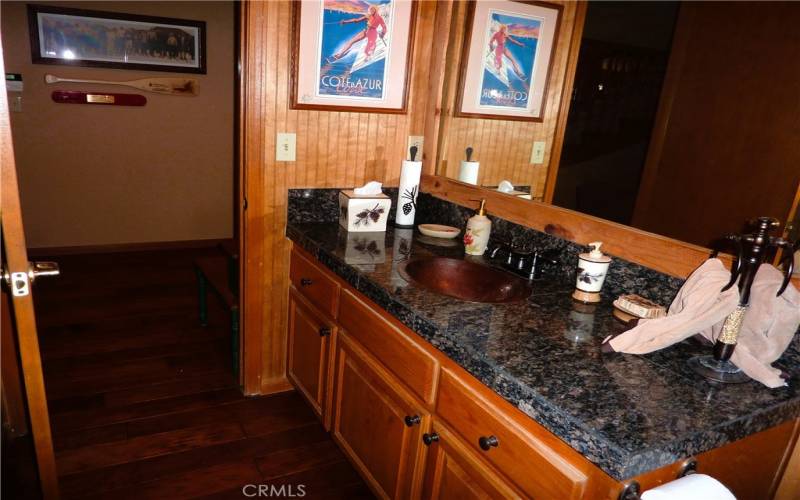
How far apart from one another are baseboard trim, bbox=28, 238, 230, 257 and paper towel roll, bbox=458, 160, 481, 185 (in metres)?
2.43

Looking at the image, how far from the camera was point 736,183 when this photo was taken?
3.96ft

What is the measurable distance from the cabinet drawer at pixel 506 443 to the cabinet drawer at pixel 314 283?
0.64 meters

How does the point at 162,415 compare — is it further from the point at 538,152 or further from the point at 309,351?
the point at 538,152

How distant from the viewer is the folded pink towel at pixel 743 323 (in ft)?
3.68

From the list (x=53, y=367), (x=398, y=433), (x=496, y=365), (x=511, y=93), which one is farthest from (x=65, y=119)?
(x=496, y=365)

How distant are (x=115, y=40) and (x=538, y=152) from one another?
11.6 ft

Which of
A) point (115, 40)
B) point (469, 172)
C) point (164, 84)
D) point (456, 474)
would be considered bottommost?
point (456, 474)

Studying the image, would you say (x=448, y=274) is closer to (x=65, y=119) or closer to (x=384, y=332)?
(x=384, y=332)

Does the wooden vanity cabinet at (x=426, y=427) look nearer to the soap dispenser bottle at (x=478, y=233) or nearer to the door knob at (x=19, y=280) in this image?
the soap dispenser bottle at (x=478, y=233)

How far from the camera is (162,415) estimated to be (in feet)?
7.35

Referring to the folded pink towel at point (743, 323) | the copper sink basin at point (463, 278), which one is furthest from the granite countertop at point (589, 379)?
the copper sink basin at point (463, 278)

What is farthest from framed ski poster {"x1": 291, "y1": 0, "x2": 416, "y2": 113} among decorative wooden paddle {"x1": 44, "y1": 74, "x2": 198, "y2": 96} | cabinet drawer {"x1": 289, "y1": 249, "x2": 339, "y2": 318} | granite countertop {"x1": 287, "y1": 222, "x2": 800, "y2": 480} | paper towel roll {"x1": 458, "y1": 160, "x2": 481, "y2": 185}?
decorative wooden paddle {"x1": 44, "y1": 74, "x2": 198, "y2": 96}

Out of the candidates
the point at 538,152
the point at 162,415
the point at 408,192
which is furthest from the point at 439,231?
the point at 162,415

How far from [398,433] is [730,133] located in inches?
44.6
